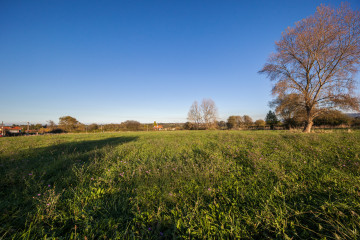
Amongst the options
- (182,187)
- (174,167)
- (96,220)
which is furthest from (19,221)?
(174,167)

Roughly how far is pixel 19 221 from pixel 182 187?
249 centimetres

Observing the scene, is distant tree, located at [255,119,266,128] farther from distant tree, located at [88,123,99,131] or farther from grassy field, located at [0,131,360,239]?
distant tree, located at [88,123,99,131]

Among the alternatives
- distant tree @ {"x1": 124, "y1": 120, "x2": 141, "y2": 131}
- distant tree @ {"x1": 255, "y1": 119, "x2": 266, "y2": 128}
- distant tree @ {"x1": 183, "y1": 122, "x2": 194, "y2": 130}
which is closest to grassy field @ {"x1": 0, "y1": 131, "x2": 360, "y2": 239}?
distant tree @ {"x1": 255, "y1": 119, "x2": 266, "y2": 128}

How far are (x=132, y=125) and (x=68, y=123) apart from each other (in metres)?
22.3

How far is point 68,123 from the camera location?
4450 cm

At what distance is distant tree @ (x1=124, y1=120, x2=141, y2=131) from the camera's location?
44.3 m

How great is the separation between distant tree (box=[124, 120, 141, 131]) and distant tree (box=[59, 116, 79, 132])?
16.6 meters

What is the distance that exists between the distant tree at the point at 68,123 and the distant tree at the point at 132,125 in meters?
16.6

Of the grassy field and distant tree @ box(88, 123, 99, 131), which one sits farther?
distant tree @ box(88, 123, 99, 131)

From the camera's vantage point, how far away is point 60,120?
4475 centimetres

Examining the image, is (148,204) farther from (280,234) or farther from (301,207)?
(301,207)

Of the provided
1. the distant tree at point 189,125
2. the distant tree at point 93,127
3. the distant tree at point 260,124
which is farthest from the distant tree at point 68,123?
the distant tree at point 260,124

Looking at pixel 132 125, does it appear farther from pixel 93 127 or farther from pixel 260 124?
pixel 260 124

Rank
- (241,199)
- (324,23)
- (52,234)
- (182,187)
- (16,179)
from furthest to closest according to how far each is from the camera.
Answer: (324,23) → (16,179) → (182,187) → (241,199) → (52,234)
